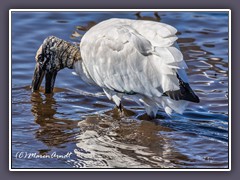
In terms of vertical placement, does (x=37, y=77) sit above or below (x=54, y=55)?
below

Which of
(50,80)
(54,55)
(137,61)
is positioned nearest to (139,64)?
(137,61)

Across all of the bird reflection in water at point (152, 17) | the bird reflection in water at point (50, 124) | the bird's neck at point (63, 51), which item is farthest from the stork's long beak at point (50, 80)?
the bird reflection in water at point (152, 17)

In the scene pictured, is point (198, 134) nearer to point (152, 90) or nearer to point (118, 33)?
point (152, 90)

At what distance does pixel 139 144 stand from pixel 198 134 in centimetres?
92

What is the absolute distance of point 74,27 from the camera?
14086mm

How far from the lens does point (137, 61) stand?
9.76 m

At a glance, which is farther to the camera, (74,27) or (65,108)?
(74,27)

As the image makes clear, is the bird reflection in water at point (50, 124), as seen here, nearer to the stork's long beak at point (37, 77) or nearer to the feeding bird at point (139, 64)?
the stork's long beak at point (37, 77)

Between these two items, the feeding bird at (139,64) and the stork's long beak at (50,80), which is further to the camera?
the stork's long beak at (50,80)

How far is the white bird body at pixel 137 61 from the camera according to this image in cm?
945

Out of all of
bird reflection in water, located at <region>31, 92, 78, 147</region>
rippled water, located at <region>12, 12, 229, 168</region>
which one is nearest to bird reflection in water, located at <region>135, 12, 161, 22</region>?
rippled water, located at <region>12, 12, 229, 168</region>

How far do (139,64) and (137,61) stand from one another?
0.05 metres

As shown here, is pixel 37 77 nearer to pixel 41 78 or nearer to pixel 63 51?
pixel 41 78
